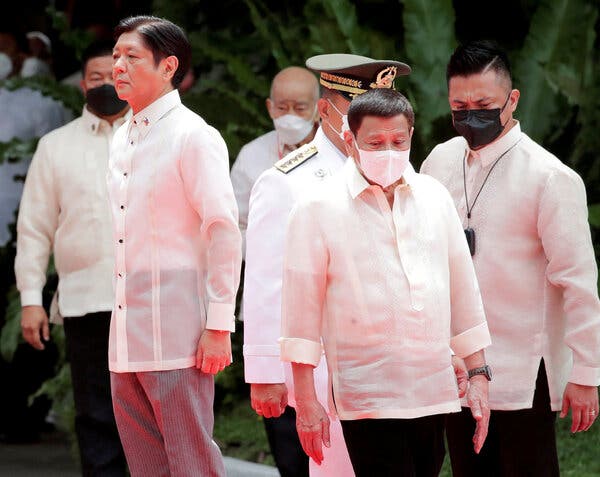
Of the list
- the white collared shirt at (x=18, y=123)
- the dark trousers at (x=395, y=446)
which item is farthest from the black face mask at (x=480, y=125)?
the white collared shirt at (x=18, y=123)

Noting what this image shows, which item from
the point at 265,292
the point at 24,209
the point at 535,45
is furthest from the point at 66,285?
the point at 535,45

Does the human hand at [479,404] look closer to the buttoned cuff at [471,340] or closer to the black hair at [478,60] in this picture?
the buttoned cuff at [471,340]

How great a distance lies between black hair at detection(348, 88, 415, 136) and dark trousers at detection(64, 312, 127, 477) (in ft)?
8.28

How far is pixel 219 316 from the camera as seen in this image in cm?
488

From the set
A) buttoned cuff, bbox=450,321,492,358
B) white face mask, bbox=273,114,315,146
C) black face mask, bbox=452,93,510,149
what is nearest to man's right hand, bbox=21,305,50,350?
white face mask, bbox=273,114,315,146

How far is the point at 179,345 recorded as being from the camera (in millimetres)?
4898

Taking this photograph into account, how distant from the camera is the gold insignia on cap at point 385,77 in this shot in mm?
5211

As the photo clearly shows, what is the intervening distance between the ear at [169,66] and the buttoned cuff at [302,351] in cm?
119

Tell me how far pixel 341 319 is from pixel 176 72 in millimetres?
1246

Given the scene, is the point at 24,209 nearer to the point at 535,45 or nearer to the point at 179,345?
the point at 179,345

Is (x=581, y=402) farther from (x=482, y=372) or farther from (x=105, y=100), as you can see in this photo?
(x=105, y=100)

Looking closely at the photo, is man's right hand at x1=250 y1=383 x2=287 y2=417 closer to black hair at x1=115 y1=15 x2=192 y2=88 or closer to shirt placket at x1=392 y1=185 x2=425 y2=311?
shirt placket at x1=392 y1=185 x2=425 y2=311

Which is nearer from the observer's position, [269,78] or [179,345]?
[179,345]

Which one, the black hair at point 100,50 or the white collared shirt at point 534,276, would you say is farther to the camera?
the black hair at point 100,50
